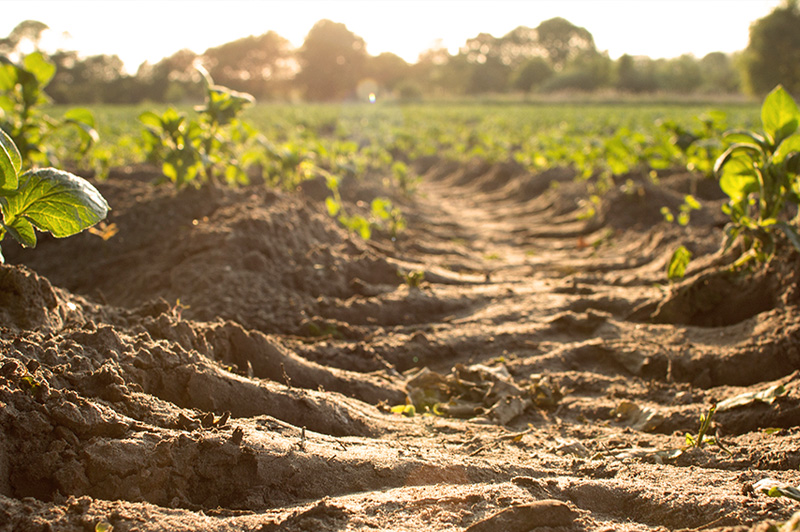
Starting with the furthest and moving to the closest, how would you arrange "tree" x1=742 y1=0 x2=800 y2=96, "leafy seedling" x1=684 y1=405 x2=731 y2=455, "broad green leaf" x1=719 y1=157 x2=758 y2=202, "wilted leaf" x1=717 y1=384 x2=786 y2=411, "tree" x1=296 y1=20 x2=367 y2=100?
"tree" x1=296 y1=20 x2=367 y2=100, "tree" x1=742 y1=0 x2=800 y2=96, "broad green leaf" x1=719 y1=157 x2=758 y2=202, "wilted leaf" x1=717 y1=384 x2=786 y2=411, "leafy seedling" x1=684 y1=405 x2=731 y2=455

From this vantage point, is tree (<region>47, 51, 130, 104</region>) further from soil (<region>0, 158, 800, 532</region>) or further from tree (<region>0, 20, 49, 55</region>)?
soil (<region>0, 158, 800, 532</region>)

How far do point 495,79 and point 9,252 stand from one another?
60.6 meters

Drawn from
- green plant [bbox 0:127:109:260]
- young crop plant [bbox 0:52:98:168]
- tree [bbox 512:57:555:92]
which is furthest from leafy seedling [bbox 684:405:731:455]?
tree [bbox 512:57:555:92]

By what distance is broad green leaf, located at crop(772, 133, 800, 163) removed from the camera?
3092 mm

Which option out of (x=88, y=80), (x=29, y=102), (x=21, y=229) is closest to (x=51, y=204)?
(x=21, y=229)

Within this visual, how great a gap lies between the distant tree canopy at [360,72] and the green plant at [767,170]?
137 feet

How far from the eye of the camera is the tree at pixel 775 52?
4412 centimetres

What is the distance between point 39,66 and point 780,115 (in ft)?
15.4

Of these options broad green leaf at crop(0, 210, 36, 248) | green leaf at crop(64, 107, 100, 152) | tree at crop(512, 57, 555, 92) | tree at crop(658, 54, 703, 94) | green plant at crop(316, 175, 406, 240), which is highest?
tree at crop(512, 57, 555, 92)

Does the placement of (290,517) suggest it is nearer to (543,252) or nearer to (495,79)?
(543,252)

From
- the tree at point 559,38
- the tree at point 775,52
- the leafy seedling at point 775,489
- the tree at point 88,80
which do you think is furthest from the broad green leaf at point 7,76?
the tree at point 559,38

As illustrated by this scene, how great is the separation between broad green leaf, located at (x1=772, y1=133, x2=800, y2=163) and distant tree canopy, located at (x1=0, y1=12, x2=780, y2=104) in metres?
42.1

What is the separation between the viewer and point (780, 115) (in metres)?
3.14

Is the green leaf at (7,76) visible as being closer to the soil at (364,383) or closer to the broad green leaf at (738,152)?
the soil at (364,383)
